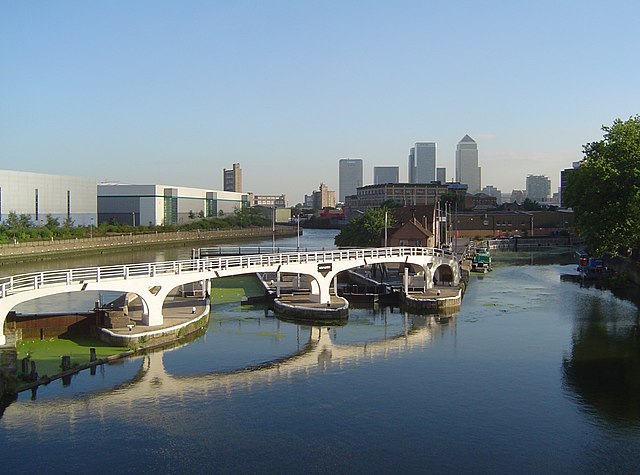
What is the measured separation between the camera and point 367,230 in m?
84.4

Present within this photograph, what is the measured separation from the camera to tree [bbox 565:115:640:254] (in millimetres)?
56719

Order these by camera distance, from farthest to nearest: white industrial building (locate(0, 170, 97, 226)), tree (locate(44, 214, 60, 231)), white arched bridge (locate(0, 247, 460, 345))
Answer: white industrial building (locate(0, 170, 97, 226)) → tree (locate(44, 214, 60, 231)) → white arched bridge (locate(0, 247, 460, 345))

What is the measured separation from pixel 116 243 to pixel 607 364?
3757 inches

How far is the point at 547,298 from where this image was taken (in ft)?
187

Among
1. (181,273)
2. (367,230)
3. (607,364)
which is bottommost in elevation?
(607,364)

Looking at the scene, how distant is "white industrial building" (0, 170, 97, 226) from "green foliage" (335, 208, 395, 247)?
58906 millimetres

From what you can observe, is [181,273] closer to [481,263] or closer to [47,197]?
[481,263]

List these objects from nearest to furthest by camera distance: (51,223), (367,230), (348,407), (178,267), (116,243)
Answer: (348,407)
(178,267)
(367,230)
(51,223)
(116,243)

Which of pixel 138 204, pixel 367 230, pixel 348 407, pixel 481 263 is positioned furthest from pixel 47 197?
pixel 348 407

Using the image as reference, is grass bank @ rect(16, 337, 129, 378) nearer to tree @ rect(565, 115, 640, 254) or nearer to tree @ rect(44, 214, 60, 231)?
tree @ rect(565, 115, 640, 254)

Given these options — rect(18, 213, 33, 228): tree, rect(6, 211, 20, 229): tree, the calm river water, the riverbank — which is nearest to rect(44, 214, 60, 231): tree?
rect(18, 213, 33, 228): tree

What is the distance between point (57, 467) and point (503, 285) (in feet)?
167

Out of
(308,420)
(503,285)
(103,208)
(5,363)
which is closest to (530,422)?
(308,420)

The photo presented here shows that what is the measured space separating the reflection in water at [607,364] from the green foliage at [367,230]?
3533 centimetres
